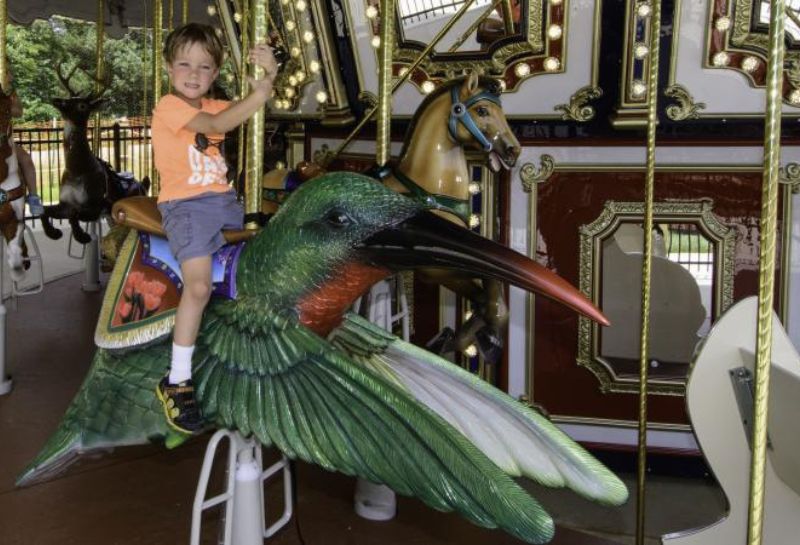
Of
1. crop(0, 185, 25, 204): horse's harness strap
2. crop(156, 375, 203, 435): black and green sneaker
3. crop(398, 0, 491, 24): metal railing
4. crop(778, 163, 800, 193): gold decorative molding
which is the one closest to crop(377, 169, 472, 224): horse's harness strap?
crop(398, 0, 491, 24): metal railing

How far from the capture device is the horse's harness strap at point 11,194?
14.1ft

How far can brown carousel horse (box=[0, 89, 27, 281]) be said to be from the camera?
431 centimetres

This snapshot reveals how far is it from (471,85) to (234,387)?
6.45 feet

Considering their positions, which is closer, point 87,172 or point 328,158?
point 328,158

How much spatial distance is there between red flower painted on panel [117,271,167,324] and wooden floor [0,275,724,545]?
2.81ft

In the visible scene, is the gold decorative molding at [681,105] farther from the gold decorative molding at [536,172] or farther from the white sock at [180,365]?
the white sock at [180,365]

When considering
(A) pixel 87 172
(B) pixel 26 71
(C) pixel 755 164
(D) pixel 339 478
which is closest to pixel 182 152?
(D) pixel 339 478

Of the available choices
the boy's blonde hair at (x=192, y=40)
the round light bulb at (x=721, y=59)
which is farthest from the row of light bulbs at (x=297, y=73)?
the boy's blonde hair at (x=192, y=40)

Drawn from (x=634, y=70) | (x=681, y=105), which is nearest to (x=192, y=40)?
(x=634, y=70)

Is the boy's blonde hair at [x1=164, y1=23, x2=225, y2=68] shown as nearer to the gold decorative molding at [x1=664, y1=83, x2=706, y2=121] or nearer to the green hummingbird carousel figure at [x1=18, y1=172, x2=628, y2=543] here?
the green hummingbird carousel figure at [x1=18, y1=172, x2=628, y2=543]

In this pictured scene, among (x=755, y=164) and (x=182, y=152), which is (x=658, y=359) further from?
(x=182, y=152)

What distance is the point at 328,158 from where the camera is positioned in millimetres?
4043

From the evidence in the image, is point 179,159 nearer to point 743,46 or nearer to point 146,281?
point 146,281

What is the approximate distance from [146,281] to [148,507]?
1073 mm
